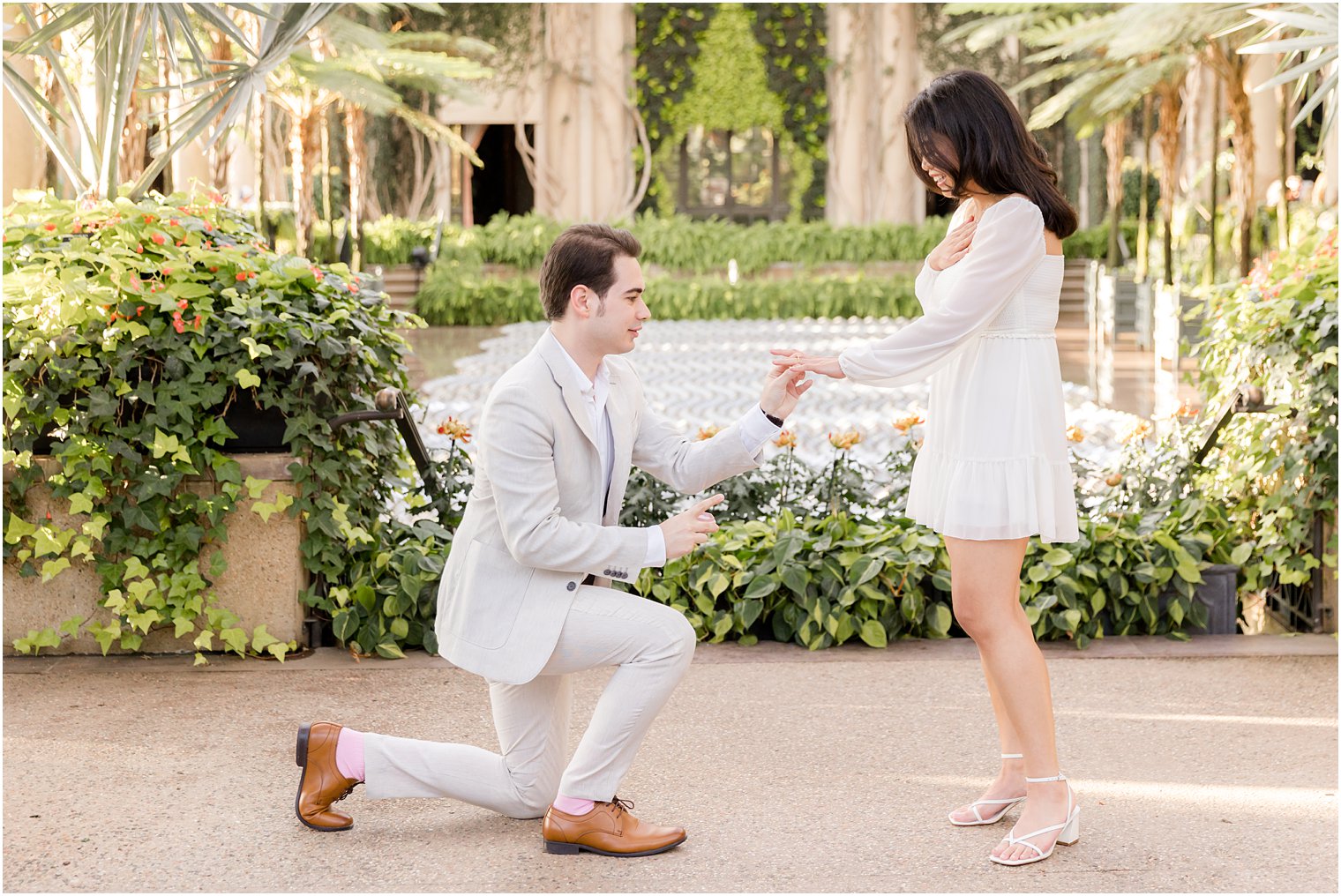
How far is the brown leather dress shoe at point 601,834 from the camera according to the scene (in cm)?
260

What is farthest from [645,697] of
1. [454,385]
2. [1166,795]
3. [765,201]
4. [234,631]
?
[765,201]

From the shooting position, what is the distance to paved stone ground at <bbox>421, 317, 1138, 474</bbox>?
738 cm

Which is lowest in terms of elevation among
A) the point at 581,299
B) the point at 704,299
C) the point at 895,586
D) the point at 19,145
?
the point at 895,586

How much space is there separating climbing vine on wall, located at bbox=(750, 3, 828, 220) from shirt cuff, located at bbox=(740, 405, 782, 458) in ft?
68.9

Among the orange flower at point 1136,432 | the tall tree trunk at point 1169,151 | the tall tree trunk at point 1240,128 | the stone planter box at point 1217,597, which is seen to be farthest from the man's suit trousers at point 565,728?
the tall tree trunk at point 1169,151

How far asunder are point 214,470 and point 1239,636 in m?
3.02

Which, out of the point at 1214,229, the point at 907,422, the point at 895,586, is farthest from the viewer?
the point at 1214,229

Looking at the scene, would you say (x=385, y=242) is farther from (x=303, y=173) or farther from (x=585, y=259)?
(x=585, y=259)

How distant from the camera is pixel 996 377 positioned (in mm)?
2660

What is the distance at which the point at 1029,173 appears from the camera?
2.63 metres

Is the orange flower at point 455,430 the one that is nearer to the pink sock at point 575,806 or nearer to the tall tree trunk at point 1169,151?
the pink sock at point 575,806

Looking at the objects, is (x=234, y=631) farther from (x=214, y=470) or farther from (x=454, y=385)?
(x=454, y=385)

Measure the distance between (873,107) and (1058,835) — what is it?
2108 cm

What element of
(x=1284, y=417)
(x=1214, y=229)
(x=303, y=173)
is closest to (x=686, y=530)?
(x=1284, y=417)
